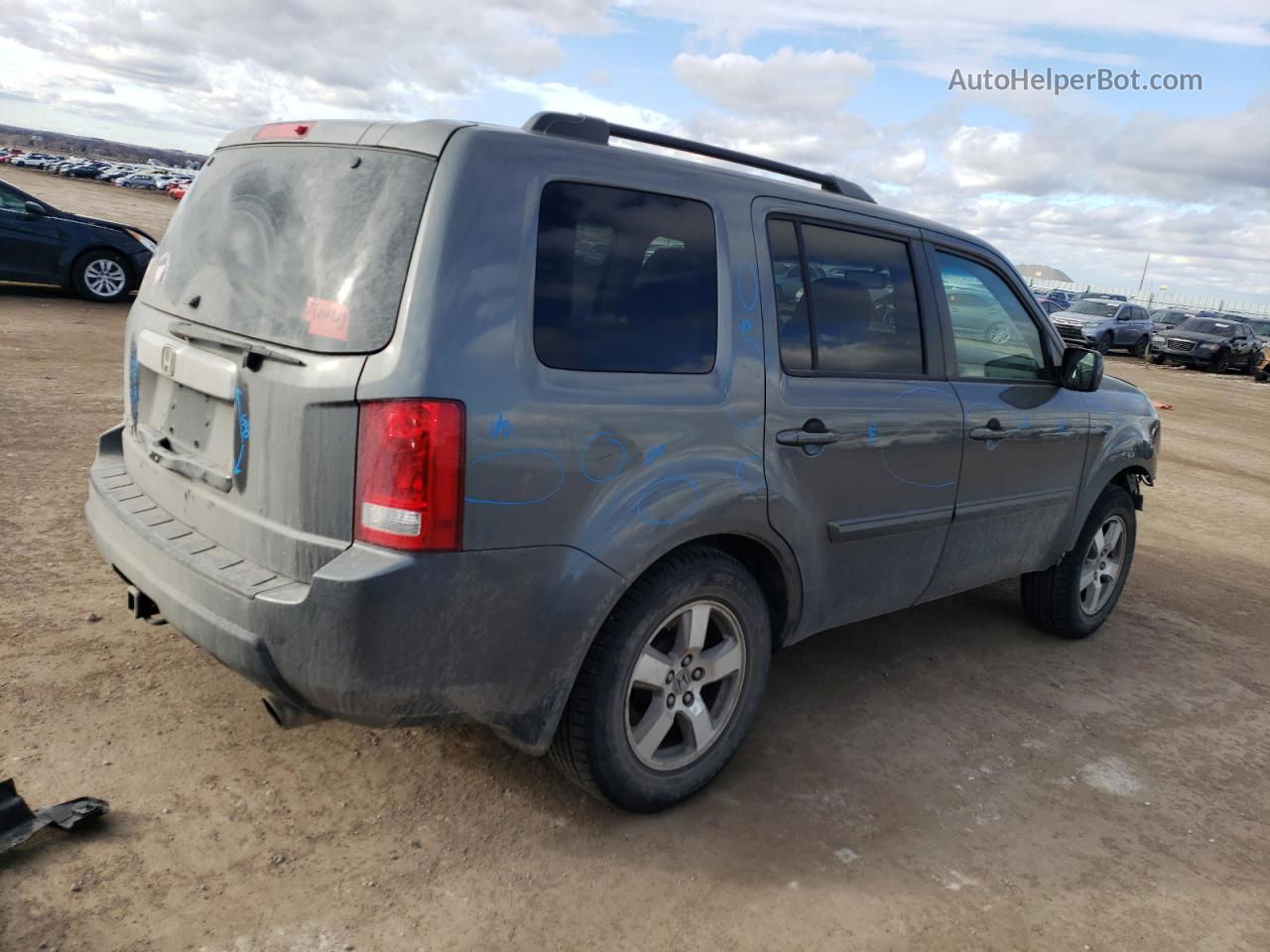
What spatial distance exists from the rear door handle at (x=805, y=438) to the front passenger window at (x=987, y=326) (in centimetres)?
95

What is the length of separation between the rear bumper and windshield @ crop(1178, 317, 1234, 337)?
31.7 meters

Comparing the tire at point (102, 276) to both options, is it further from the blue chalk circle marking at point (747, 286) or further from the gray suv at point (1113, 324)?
the gray suv at point (1113, 324)

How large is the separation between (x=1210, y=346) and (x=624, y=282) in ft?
101

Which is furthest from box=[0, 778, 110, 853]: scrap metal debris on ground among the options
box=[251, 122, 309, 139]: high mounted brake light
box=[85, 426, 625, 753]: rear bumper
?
box=[251, 122, 309, 139]: high mounted brake light

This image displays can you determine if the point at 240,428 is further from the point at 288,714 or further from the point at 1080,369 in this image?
the point at 1080,369

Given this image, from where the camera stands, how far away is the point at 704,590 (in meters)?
3.11

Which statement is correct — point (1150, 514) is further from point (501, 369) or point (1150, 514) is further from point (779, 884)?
point (501, 369)

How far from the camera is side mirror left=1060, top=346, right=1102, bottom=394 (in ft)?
15.0

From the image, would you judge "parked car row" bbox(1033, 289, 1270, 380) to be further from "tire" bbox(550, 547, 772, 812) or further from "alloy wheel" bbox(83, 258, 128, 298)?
"tire" bbox(550, 547, 772, 812)

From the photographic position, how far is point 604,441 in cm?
275

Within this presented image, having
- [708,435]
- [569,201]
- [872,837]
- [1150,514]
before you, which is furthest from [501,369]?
[1150,514]

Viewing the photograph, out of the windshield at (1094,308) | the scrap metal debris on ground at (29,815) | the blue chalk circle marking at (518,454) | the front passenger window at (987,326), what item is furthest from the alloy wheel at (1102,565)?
the windshield at (1094,308)

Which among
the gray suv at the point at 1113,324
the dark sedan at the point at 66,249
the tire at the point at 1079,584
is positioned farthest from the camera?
the gray suv at the point at 1113,324

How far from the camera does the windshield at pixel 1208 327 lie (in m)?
29.5
